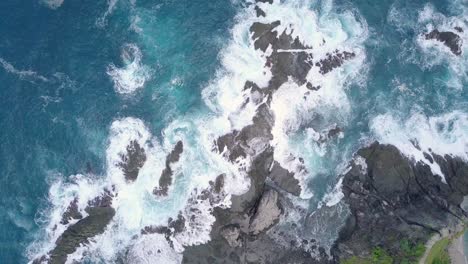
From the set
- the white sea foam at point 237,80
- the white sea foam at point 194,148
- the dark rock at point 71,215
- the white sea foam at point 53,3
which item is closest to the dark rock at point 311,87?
the white sea foam at point 194,148

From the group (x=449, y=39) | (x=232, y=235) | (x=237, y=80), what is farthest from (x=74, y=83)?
(x=449, y=39)

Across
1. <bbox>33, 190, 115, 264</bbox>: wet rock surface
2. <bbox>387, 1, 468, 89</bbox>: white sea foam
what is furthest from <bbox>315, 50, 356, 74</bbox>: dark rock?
<bbox>33, 190, 115, 264</bbox>: wet rock surface

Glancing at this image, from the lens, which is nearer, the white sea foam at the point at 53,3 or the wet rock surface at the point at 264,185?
the wet rock surface at the point at 264,185

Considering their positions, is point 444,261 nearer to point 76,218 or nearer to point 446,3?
point 446,3

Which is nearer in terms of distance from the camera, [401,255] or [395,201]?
[401,255]

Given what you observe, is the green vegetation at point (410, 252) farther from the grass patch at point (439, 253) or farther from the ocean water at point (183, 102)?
the ocean water at point (183, 102)

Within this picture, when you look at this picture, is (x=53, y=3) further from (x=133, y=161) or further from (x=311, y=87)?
(x=311, y=87)
